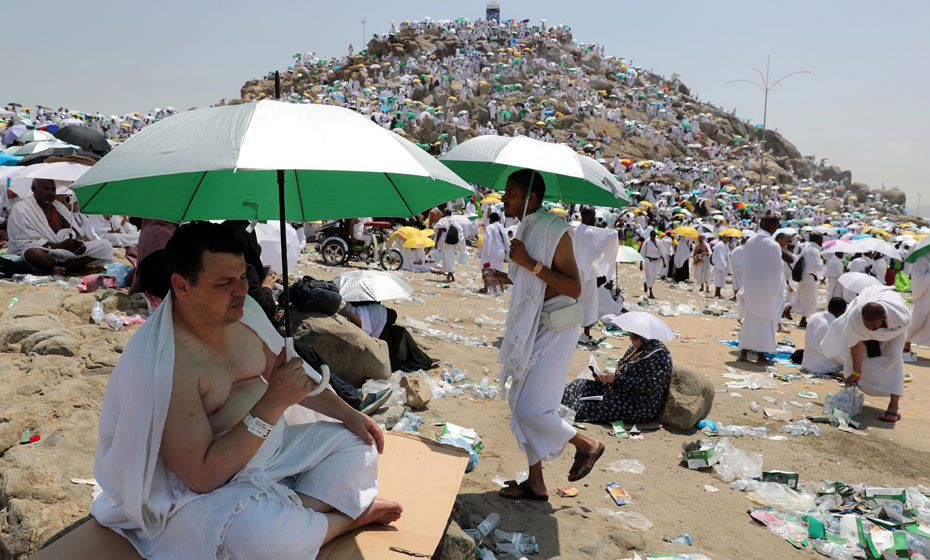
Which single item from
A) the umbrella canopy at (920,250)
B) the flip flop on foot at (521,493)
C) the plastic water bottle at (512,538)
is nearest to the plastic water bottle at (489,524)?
the plastic water bottle at (512,538)

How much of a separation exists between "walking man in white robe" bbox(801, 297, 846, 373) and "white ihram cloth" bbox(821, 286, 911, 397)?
118 cm

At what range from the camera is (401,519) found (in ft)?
7.46

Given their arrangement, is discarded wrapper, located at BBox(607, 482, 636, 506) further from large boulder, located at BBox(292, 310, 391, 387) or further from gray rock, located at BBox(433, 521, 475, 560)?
large boulder, located at BBox(292, 310, 391, 387)

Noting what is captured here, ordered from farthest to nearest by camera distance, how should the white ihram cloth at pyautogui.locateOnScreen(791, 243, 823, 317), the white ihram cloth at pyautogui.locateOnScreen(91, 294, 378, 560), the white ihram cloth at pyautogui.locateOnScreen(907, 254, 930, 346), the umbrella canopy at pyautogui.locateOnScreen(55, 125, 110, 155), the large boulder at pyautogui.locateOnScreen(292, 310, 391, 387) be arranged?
the umbrella canopy at pyautogui.locateOnScreen(55, 125, 110, 155) → the white ihram cloth at pyautogui.locateOnScreen(791, 243, 823, 317) → the white ihram cloth at pyautogui.locateOnScreen(907, 254, 930, 346) → the large boulder at pyautogui.locateOnScreen(292, 310, 391, 387) → the white ihram cloth at pyautogui.locateOnScreen(91, 294, 378, 560)

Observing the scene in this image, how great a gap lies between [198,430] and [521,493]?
1972 millimetres

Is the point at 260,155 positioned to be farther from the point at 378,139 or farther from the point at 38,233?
the point at 38,233

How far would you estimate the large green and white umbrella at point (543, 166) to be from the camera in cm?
320

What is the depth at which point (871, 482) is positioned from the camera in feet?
13.3

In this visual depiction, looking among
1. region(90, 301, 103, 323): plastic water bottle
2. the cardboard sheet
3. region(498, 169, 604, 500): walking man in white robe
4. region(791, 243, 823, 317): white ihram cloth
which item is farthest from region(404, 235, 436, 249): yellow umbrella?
the cardboard sheet

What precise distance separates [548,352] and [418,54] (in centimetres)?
5943

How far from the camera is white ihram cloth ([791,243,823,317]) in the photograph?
9.36m

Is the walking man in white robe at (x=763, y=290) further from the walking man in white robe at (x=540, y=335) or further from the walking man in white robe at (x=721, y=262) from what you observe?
the walking man in white robe at (x=721, y=262)

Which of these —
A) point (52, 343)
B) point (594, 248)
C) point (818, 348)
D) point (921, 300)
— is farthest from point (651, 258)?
point (52, 343)

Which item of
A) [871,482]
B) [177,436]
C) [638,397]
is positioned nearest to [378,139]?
[177,436]
